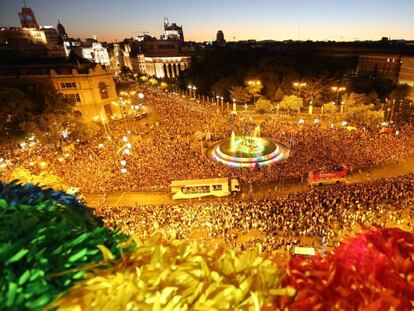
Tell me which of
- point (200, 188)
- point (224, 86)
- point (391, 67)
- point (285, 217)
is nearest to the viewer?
point (285, 217)

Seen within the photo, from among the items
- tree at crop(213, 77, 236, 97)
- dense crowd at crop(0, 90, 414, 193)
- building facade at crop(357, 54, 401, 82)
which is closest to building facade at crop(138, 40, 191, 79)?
tree at crop(213, 77, 236, 97)

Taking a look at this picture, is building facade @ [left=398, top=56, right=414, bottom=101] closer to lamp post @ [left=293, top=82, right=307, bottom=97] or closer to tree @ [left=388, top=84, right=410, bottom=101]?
tree @ [left=388, top=84, right=410, bottom=101]

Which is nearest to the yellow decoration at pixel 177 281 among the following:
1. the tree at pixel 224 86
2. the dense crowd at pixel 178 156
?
the dense crowd at pixel 178 156

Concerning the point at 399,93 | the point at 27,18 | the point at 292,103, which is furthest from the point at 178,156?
the point at 27,18

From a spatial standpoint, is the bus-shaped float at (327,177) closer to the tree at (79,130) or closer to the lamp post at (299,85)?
the tree at (79,130)

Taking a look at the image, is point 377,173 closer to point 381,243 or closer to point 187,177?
point 187,177

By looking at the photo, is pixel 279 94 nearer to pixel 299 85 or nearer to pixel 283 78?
pixel 283 78
